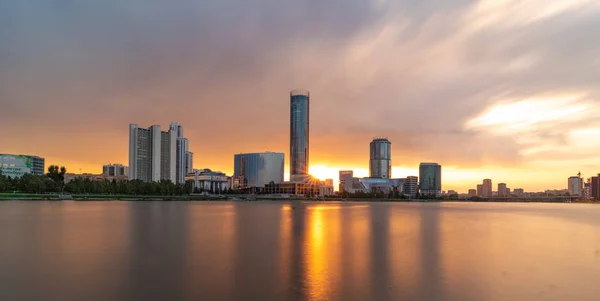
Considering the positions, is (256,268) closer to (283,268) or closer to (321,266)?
(283,268)

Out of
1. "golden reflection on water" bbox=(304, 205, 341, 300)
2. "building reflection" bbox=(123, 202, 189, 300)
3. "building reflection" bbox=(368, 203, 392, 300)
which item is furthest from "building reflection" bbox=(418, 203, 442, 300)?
"building reflection" bbox=(123, 202, 189, 300)

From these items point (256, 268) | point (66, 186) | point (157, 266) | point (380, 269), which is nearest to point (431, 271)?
point (380, 269)

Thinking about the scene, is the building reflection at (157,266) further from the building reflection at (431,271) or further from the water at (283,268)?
the building reflection at (431,271)

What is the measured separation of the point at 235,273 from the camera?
2411cm

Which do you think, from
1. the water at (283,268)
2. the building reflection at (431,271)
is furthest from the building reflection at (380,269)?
the building reflection at (431,271)

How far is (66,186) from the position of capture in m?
162

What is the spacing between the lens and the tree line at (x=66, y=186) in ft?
483

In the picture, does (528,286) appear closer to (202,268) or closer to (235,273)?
(235,273)

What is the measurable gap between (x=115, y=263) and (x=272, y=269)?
10.4 metres

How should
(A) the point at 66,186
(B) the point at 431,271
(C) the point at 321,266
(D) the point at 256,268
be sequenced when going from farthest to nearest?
(A) the point at 66,186 → (C) the point at 321,266 → (B) the point at 431,271 → (D) the point at 256,268

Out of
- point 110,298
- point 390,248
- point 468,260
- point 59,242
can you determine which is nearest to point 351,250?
point 390,248

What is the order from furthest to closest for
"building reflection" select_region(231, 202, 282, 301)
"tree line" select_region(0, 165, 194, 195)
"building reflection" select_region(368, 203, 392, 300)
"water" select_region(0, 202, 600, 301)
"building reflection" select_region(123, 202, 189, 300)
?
"tree line" select_region(0, 165, 194, 195) < "building reflection" select_region(368, 203, 392, 300) < "water" select_region(0, 202, 600, 301) < "building reflection" select_region(231, 202, 282, 301) < "building reflection" select_region(123, 202, 189, 300)

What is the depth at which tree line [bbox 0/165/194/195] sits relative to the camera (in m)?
147

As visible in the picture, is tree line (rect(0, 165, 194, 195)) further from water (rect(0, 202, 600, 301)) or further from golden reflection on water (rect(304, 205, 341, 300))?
golden reflection on water (rect(304, 205, 341, 300))
